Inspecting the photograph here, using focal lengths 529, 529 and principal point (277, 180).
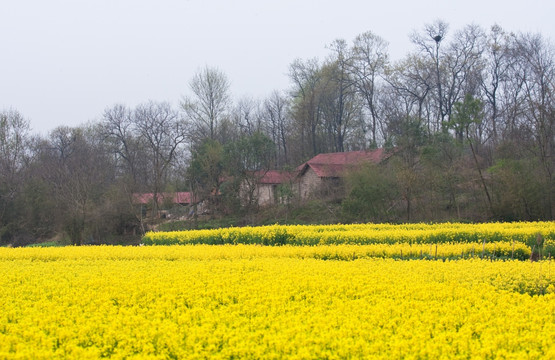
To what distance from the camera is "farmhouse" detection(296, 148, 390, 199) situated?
36.6 metres

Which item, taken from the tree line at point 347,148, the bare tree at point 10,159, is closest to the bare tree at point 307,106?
the tree line at point 347,148

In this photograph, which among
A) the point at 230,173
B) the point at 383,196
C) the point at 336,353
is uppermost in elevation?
the point at 230,173

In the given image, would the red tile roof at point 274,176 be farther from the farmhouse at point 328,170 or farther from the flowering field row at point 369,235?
the flowering field row at point 369,235

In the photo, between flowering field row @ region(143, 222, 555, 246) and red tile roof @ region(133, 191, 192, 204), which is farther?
red tile roof @ region(133, 191, 192, 204)

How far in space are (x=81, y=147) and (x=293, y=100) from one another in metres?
21.1

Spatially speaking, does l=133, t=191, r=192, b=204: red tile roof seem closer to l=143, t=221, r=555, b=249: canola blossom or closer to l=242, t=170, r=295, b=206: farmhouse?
l=242, t=170, r=295, b=206: farmhouse

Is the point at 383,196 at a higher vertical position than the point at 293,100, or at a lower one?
lower

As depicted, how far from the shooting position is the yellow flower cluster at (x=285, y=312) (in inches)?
222

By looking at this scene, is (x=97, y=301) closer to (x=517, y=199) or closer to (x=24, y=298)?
(x=24, y=298)

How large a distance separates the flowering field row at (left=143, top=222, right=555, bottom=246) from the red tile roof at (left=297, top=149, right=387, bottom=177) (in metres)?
14.8

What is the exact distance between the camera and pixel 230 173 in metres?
38.0

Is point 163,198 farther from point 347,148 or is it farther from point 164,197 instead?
point 347,148

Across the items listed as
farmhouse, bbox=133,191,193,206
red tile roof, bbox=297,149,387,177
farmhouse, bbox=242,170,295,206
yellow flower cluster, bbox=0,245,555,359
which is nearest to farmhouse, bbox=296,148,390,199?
red tile roof, bbox=297,149,387,177

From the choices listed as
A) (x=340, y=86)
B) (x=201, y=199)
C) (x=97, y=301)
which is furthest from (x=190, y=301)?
(x=340, y=86)
